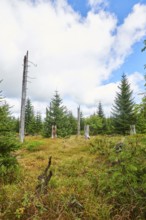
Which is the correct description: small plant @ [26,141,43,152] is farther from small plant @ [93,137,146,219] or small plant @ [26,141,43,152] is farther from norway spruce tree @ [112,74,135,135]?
norway spruce tree @ [112,74,135,135]

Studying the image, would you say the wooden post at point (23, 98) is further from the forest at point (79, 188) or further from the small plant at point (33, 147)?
the forest at point (79, 188)

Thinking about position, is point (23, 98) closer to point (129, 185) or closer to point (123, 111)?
point (129, 185)

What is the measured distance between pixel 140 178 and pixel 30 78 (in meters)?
14.2

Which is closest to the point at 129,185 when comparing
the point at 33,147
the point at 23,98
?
the point at 33,147

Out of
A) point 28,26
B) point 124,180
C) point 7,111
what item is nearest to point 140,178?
point 124,180

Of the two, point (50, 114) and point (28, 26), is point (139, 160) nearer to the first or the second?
point (28, 26)

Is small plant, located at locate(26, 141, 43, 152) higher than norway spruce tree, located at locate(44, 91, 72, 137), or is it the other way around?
norway spruce tree, located at locate(44, 91, 72, 137)

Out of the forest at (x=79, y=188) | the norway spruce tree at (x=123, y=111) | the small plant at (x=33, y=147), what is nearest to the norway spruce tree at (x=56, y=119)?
the norway spruce tree at (x=123, y=111)

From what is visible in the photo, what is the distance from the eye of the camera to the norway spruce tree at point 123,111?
106ft

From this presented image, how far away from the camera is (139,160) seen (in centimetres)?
482

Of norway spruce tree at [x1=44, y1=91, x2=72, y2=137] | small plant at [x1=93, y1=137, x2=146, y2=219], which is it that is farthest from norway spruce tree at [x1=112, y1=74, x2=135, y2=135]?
small plant at [x1=93, y1=137, x2=146, y2=219]

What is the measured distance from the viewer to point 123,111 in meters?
33.3

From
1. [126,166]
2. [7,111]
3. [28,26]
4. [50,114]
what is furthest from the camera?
[50,114]

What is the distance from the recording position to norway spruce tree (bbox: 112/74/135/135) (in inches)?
1274
